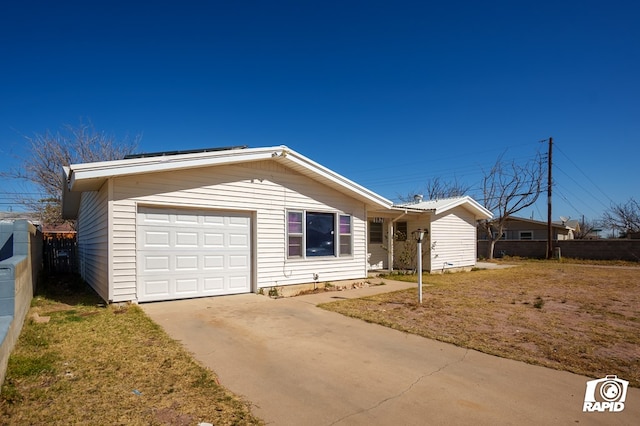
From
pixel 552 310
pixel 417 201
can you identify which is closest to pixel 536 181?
pixel 417 201

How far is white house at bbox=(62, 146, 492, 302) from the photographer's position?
768 cm

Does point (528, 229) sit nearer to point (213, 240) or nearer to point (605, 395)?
point (213, 240)

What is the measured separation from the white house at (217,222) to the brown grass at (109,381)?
2.12 m

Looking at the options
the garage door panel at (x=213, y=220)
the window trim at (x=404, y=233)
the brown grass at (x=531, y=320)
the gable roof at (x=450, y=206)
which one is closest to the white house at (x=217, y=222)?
the garage door panel at (x=213, y=220)

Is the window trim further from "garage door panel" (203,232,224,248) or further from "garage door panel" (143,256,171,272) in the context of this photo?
"garage door panel" (143,256,171,272)

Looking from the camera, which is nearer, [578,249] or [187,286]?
[187,286]

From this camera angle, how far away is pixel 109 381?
393cm

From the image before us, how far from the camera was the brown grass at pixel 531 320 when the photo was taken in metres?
4.98

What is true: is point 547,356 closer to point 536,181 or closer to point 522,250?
point 536,181

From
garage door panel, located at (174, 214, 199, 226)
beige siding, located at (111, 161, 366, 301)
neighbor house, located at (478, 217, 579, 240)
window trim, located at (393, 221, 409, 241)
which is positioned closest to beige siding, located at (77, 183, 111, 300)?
beige siding, located at (111, 161, 366, 301)

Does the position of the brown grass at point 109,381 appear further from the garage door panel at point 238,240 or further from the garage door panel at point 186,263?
the garage door panel at point 238,240

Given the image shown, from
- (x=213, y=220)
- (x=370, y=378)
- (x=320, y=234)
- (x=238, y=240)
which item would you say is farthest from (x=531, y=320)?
(x=213, y=220)

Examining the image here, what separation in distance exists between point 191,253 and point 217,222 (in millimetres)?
976

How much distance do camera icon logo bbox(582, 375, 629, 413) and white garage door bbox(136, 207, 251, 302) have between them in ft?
24.1
